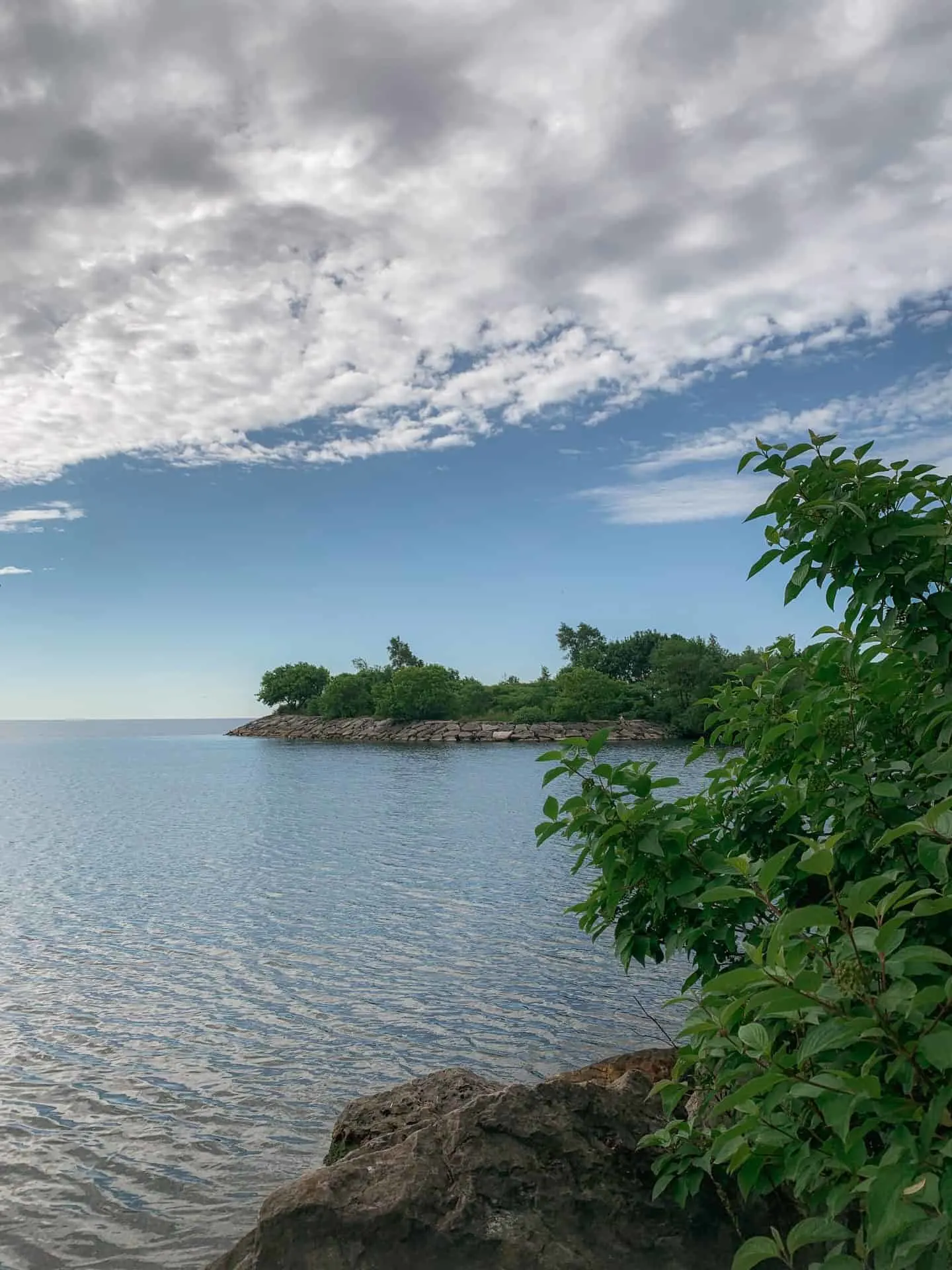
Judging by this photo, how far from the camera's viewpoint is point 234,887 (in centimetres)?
2353

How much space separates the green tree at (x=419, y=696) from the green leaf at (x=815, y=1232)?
420ft

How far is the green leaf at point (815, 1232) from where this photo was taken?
2.56 m

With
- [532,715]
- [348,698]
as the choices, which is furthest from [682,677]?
[348,698]

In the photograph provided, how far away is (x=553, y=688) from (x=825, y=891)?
5419 inches

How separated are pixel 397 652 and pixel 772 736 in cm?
16097

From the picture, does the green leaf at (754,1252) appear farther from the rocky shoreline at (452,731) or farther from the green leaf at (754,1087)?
the rocky shoreline at (452,731)

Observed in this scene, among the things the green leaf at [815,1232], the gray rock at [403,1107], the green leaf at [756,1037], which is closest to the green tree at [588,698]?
the gray rock at [403,1107]

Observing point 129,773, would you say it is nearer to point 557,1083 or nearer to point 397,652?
point 557,1083

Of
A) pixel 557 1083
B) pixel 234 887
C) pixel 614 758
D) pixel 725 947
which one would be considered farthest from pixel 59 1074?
pixel 614 758

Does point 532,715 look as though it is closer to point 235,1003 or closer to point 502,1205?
point 235,1003

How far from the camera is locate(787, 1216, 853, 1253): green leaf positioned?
8.39 ft

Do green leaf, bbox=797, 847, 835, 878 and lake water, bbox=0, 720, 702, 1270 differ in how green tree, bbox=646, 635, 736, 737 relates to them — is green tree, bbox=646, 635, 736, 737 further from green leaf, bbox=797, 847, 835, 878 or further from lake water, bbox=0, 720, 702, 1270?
green leaf, bbox=797, 847, 835, 878

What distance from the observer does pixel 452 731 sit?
397 feet

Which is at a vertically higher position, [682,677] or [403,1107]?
[682,677]
